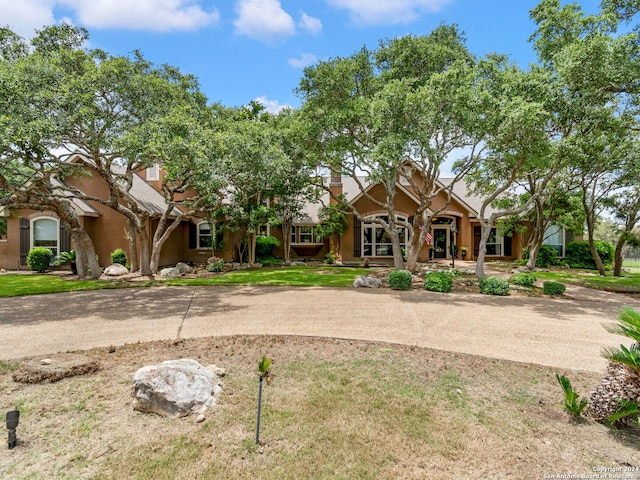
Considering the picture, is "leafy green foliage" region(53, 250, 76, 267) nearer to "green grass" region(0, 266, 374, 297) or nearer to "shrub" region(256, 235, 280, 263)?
"green grass" region(0, 266, 374, 297)

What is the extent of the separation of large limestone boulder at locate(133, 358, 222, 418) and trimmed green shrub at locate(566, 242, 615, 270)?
2541cm

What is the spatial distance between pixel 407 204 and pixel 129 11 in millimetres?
17325

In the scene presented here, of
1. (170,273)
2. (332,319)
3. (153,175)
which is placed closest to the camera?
(332,319)

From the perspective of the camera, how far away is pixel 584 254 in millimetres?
22672

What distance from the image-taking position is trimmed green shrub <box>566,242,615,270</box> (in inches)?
887

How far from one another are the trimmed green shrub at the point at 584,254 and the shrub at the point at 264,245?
19.3 m

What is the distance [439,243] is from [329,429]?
22.7 m

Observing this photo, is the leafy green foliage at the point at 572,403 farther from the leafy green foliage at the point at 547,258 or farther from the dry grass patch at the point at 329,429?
the leafy green foliage at the point at 547,258

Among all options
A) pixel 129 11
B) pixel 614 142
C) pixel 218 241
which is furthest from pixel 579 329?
pixel 218 241

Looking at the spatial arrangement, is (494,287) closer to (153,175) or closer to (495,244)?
(495,244)

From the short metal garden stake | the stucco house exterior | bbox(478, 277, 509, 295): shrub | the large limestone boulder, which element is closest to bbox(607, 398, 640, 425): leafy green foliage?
the short metal garden stake

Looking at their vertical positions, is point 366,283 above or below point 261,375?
below

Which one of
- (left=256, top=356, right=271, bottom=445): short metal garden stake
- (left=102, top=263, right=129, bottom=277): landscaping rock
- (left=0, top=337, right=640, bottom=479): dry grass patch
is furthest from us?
(left=102, top=263, right=129, bottom=277): landscaping rock

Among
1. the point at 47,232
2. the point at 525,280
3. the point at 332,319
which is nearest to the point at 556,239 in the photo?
the point at 525,280
